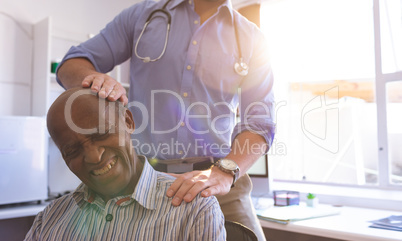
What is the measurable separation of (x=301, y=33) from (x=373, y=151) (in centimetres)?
137

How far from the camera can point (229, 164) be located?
1.27m

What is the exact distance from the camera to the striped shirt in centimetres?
100

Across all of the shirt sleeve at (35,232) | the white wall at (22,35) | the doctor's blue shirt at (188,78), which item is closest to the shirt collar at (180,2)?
the doctor's blue shirt at (188,78)

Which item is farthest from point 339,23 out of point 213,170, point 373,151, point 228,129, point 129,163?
point 129,163

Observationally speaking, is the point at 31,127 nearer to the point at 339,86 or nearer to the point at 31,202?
the point at 31,202

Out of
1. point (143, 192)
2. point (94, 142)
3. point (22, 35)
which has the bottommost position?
point (143, 192)

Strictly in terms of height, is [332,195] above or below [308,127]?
below

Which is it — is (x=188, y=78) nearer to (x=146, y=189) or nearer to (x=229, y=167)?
(x=229, y=167)

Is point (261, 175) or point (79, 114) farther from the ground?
point (79, 114)

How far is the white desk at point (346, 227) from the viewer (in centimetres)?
189

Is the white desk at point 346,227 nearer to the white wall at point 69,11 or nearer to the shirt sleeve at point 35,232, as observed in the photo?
the shirt sleeve at point 35,232

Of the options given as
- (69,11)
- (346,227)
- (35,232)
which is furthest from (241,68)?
(69,11)

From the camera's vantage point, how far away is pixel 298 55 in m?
3.47

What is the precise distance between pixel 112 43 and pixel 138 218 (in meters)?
0.78
